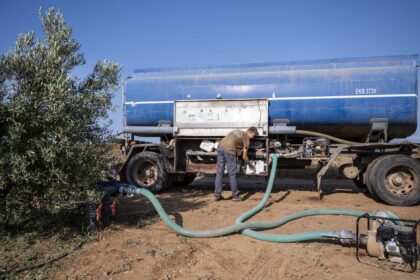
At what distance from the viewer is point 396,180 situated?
7.79 metres

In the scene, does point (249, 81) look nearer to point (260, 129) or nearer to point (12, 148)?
point (260, 129)

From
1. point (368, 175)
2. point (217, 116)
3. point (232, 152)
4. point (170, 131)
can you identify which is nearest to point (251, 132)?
point (232, 152)

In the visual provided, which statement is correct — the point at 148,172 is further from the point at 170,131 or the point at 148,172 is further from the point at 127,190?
the point at 127,190

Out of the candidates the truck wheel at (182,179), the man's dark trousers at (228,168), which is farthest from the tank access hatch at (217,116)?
the truck wheel at (182,179)

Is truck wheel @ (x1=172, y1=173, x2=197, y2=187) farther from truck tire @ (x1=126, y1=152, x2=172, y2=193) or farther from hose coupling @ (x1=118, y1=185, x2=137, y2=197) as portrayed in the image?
hose coupling @ (x1=118, y1=185, x2=137, y2=197)

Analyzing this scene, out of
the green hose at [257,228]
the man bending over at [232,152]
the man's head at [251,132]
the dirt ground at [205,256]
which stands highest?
the man's head at [251,132]

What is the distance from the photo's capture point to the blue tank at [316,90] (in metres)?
8.17

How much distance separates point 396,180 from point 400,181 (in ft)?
0.27

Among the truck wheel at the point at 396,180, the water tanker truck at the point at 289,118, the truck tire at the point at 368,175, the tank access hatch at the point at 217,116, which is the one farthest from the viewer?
the tank access hatch at the point at 217,116

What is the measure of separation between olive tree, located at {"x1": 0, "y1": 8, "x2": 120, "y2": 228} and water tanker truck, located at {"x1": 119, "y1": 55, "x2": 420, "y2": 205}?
4.26m

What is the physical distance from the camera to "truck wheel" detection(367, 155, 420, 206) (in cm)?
764

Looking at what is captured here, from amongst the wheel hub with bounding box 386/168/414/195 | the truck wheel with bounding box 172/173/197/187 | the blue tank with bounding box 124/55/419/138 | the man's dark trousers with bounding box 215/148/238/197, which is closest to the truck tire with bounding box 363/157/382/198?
the wheel hub with bounding box 386/168/414/195

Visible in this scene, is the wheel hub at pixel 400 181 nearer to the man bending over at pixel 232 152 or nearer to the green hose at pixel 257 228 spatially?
the green hose at pixel 257 228

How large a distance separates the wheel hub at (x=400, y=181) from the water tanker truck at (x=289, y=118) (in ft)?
0.07
